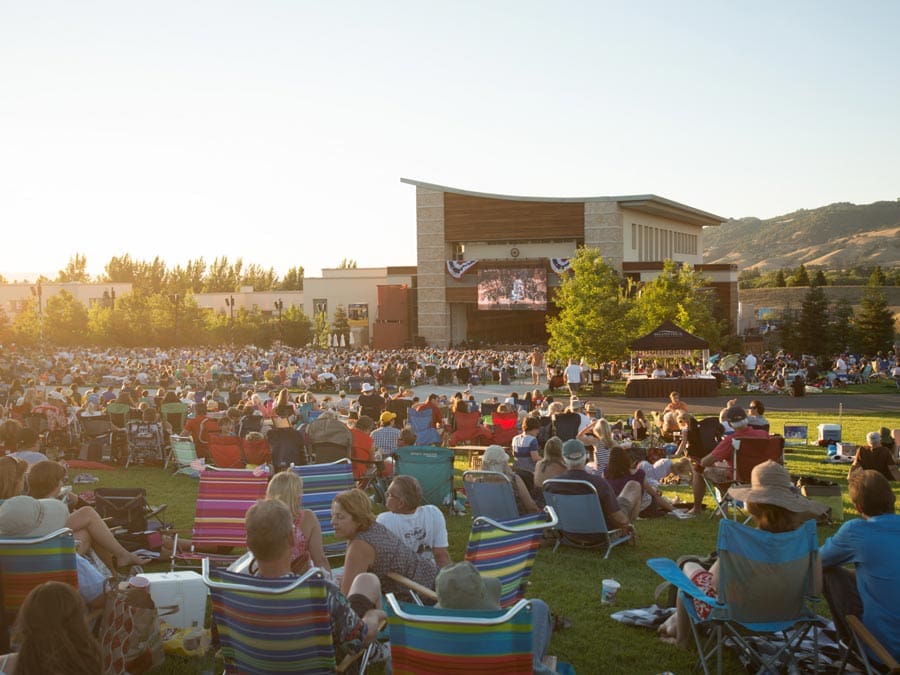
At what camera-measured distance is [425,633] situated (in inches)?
141

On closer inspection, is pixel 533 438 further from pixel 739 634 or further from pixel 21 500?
pixel 21 500

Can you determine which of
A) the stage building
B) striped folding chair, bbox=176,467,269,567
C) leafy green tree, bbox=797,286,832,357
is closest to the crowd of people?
striped folding chair, bbox=176,467,269,567

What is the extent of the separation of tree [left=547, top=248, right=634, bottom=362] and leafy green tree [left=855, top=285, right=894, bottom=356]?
78.7 ft

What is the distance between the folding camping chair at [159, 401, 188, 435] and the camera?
52.3 ft

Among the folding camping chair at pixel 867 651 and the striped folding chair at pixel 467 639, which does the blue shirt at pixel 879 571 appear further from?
the striped folding chair at pixel 467 639

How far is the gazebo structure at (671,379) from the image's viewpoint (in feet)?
99.3

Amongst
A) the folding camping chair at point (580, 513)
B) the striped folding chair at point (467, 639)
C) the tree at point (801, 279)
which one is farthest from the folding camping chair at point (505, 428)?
the tree at point (801, 279)

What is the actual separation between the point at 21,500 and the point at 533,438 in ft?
21.8

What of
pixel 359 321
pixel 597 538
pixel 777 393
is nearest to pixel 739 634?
pixel 597 538

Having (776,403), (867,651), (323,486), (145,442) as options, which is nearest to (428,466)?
(323,486)

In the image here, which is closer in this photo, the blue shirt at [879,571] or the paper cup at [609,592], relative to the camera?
the blue shirt at [879,571]

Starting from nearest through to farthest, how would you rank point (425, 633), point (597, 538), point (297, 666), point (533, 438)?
point (425, 633) < point (297, 666) < point (597, 538) < point (533, 438)

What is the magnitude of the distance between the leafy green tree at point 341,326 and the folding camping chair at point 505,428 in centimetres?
5851

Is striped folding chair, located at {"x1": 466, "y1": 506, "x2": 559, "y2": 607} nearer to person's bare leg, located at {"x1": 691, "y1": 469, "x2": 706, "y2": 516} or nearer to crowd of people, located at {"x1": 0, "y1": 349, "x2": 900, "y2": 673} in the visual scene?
crowd of people, located at {"x1": 0, "y1": 349, "x2": 900, "y2": 673}
